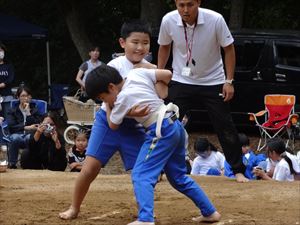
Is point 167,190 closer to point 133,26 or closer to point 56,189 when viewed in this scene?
point 56,189

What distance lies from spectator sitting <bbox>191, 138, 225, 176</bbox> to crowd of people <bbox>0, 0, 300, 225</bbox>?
0.01m

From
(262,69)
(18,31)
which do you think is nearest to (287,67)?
(262,69)

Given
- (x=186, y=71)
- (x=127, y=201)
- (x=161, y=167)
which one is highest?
(x=186, y=71)

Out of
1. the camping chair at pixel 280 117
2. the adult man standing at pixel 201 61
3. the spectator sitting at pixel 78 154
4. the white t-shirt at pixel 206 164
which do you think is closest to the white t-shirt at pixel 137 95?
the adult man standing at pixel 201 61

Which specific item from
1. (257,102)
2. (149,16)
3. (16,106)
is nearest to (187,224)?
(16,106)

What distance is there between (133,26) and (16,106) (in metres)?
4.88

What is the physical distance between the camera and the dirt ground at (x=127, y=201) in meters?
5.33

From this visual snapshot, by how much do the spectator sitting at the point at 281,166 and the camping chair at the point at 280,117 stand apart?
3.05 metres

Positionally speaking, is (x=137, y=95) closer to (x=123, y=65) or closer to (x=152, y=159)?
(x=152, y=159)

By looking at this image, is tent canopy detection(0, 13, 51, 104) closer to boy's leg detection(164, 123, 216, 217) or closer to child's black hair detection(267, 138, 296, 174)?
child's black hair detection(267, 138, 296, 174)

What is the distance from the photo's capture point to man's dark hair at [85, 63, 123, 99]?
15.3ft

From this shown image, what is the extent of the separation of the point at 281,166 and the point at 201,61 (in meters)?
1.77

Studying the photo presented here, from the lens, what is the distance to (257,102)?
11602mm

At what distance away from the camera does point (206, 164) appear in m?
8.08
